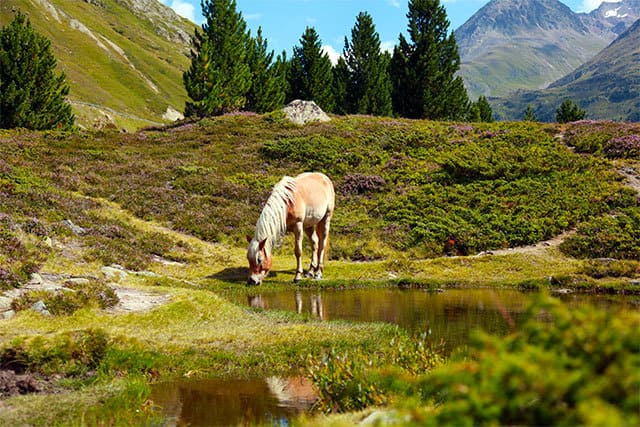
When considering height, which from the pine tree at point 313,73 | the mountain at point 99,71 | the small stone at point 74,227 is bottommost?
the small stone at point 74,227

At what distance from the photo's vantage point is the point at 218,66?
199 feet

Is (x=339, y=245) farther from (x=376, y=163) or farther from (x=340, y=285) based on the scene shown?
(x=376, y=163)

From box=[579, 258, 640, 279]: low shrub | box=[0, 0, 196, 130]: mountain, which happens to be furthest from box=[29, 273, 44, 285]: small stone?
box=[0, 0, 196, 130]: mountain

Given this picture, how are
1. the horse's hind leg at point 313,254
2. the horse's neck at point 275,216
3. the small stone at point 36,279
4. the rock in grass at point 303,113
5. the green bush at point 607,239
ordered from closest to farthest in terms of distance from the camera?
the small stone at point 36,279
the horse's neck at point 275,216
the horse's hind leg at point 313,254
the green bush at point 607,239
the rock in grass at point 303,113

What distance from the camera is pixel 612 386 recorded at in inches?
111

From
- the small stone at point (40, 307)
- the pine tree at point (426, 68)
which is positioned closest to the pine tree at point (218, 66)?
the pine tree at point (426, 68)

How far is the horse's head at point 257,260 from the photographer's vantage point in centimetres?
1875

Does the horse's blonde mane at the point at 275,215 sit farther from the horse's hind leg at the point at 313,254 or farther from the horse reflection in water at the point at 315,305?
the horse's hind leg at the point at 313,254

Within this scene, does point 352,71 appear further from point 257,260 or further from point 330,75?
point 257,260

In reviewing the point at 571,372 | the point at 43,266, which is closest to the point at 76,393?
the point at 571,372

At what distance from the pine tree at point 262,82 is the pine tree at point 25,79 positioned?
22160 mm

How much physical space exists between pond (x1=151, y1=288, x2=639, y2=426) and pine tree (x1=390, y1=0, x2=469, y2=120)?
4912 cm

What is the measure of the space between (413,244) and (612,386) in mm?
24542

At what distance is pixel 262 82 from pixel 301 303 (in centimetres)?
5243
